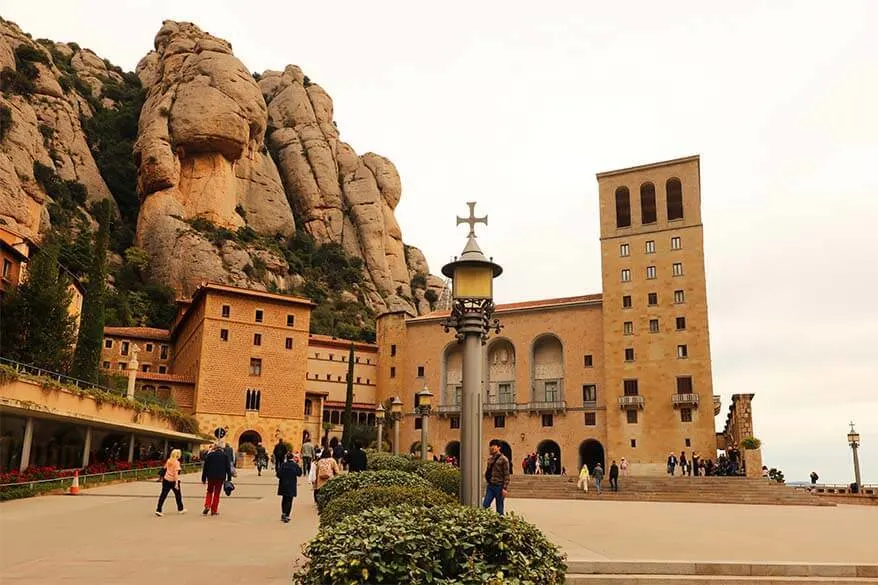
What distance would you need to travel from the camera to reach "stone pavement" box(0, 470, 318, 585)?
22.3ft

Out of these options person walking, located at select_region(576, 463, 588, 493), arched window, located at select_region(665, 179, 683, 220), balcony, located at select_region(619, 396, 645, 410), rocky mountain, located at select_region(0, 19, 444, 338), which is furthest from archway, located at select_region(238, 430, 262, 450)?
arched window, located at select_region(665, 179, 683, 220)

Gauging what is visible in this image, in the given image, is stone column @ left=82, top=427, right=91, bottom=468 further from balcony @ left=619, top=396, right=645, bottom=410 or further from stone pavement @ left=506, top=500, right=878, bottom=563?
balcony @ left=619, top=396, right=645, bottom=410

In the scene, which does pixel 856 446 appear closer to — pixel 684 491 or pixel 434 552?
pixel 684 491

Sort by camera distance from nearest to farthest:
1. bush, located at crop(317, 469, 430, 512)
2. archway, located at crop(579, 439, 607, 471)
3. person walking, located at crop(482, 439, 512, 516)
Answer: person walking, located at crop(482, 439, 512, 516), bush, located at crop(317, 469, 430, 512), archway, located at crop(579, 439, 607, 471)

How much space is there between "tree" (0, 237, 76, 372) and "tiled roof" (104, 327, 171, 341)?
2723cm

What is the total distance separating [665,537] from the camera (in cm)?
1014

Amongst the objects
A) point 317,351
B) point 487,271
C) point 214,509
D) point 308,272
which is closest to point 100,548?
point 214,509

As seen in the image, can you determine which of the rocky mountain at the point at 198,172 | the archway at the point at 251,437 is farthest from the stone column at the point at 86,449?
the rocky mountain at the point at 198,172

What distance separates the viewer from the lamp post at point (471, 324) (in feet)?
22.7

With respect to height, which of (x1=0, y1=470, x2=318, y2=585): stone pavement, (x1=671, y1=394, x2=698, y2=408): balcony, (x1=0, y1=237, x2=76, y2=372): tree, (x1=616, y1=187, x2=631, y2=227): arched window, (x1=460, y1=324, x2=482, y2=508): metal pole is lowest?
(x1=0, y1=470, x2=318, y2=585): stone pavement

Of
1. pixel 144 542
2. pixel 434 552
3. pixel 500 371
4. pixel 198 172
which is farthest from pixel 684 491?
pixel 198 172

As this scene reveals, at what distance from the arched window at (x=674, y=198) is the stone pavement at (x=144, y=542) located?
40629 millimetres

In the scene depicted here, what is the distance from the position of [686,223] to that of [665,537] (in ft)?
138

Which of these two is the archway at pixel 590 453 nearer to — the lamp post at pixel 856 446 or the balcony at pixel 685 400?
the balcony at pixel 685 400
